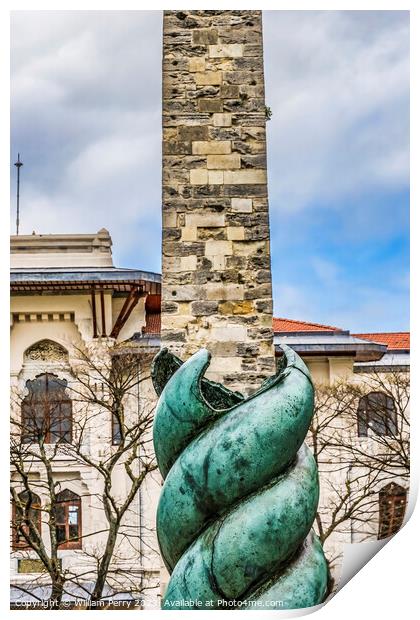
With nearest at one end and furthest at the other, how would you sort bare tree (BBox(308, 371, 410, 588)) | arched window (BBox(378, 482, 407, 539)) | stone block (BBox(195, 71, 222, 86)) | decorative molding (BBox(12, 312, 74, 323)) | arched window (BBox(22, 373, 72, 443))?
stone block (BBox(195, 71, 222, 86))
arched window (BBox(378, 482, 407, 539))
bare tree (BBox(308, 371, 410, 588))
arched window (BBox(22, 373, 72, 443))
decorative molding (BBox(12, 312, 74, 323))

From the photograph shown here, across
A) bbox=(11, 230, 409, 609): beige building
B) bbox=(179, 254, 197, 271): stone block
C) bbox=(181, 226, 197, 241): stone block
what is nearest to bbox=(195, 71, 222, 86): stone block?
bbox=(181, 226, 197, 241): stone block

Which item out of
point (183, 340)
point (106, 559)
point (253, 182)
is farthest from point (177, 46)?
point (106, 559)

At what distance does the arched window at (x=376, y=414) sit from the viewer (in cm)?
1251

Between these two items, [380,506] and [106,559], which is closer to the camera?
[106,559]

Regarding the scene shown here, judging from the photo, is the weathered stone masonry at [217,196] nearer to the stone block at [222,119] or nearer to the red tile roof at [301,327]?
the stone block at [222,119]

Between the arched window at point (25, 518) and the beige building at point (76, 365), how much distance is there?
4.9 inches

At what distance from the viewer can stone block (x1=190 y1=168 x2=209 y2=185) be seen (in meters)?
5.77

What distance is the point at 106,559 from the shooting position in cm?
1072

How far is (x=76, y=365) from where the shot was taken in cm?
1284

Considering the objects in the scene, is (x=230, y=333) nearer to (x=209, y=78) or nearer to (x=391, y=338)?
(x=209, y=78)

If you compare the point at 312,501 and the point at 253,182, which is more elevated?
the point at 253,182

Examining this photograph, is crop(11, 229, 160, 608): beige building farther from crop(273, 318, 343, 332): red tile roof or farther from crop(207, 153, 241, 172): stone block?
crop(207, 153, 241, 172): stone block

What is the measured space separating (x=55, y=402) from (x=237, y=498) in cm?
867
